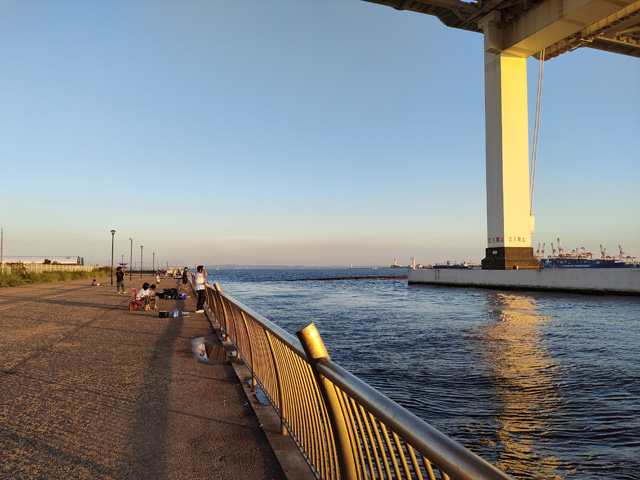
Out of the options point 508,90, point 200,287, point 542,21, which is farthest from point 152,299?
point 508,90

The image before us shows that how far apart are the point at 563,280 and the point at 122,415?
117 ft

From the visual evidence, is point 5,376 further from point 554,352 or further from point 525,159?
point 525,159

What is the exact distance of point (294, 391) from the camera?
398cm

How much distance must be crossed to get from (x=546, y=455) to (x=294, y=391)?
11.7 feet

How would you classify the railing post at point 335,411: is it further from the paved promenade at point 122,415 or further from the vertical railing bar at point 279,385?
the vertical railing bar at point 279,385

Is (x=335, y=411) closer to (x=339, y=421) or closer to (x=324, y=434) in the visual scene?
(x=339, y=421)

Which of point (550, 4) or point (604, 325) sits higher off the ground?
point (550, 4)

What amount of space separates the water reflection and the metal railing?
2737 mm

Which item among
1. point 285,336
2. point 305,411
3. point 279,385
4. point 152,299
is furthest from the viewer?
point 152,299

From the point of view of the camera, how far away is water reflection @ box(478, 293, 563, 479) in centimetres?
536

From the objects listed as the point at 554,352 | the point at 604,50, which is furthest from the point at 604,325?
the point at 604,50

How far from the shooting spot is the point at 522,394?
8000 mm

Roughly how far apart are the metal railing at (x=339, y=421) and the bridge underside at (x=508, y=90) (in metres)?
36.2

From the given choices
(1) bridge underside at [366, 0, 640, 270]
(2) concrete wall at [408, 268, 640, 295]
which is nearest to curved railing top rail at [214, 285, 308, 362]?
(2) concrete wall at [408, 268, 640, 295]
